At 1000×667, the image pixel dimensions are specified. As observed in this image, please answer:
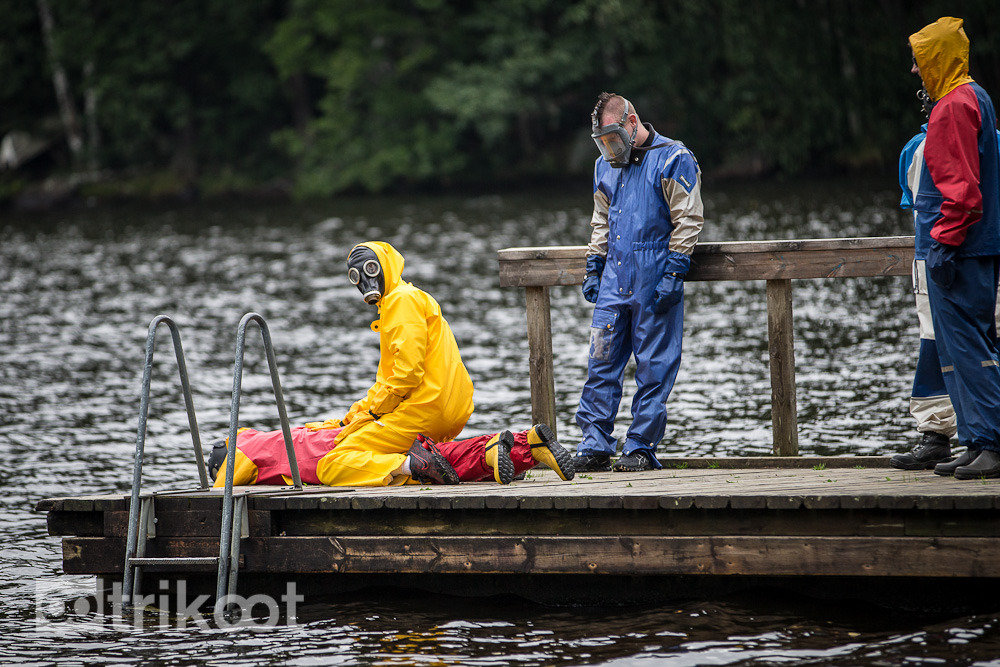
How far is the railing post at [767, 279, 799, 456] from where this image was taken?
7.27 metres

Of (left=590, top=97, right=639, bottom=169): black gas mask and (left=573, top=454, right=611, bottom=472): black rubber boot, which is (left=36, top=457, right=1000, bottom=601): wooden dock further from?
(left=590, top=97, right=639, bottom=169): black gas mask

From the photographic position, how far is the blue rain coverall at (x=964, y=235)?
5906mm

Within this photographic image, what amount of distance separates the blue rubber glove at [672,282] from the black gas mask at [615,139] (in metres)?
0.65

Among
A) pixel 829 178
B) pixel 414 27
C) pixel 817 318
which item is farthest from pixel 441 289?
pixel 414 27

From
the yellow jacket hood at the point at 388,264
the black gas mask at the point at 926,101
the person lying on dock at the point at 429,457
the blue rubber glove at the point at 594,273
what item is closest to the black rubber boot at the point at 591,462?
the person lying on dock at the point at 429,457

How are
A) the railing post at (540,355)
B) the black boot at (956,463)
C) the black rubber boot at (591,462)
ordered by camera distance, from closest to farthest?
the black boot at (956,463)
the black rubber boot at (591,462)
the railing post at (540,355)

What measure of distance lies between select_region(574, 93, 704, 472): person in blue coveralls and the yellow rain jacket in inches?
33.1

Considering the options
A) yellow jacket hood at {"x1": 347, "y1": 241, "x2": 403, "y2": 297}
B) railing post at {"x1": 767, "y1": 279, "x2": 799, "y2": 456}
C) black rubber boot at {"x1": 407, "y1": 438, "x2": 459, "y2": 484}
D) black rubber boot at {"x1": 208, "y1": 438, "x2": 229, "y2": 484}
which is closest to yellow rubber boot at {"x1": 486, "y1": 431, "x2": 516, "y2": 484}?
black rubber boot at {"x1": 407, "y1": 438, "x2": 459, "y2": 484}

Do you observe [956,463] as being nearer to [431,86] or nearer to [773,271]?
[773,271]

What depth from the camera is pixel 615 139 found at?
23.3 ft

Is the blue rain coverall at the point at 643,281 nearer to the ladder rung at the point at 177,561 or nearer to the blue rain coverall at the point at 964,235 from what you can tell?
the blue rain coverall at the point at 964,235

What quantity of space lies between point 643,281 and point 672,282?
7.3 inches

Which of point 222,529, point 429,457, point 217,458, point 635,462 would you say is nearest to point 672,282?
point 635,462

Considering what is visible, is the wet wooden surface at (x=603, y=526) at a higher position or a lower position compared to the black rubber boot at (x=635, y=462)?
lower
